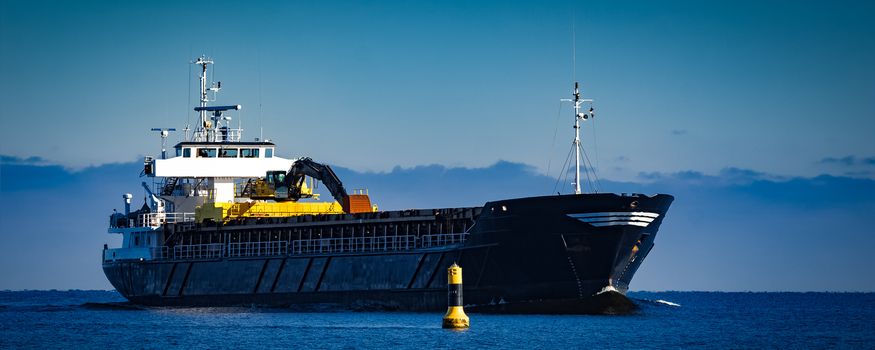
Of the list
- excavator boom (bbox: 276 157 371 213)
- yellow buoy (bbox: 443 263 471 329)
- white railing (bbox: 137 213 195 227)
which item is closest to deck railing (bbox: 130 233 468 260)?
white railing (bbox: 137 213 195 227)

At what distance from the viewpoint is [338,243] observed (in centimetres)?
6272

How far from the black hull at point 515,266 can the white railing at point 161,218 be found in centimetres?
1304

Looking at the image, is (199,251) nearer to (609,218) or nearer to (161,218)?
(161,218)

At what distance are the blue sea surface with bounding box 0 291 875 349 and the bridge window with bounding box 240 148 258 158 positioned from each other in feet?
40.0

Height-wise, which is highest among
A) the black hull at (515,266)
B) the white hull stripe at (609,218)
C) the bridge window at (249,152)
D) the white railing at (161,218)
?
the bridge window at (249,152)

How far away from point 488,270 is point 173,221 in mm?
26797

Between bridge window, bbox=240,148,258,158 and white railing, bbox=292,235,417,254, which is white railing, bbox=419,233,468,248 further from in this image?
bridge window, bbox=240,148,258,158

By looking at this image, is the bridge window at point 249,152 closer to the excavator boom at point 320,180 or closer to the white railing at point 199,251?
the excavator boom at point 320,180

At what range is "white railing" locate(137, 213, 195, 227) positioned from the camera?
72938 millimetres

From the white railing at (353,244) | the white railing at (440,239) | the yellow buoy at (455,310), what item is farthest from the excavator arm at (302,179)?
the yellow buoy at (455,310)

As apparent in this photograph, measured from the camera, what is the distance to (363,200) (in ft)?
224

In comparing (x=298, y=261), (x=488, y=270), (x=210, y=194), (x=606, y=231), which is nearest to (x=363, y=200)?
(x=298, y=261)

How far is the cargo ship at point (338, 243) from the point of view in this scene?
51.4 metres

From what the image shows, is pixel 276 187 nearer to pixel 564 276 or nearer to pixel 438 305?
pixel 438 305
